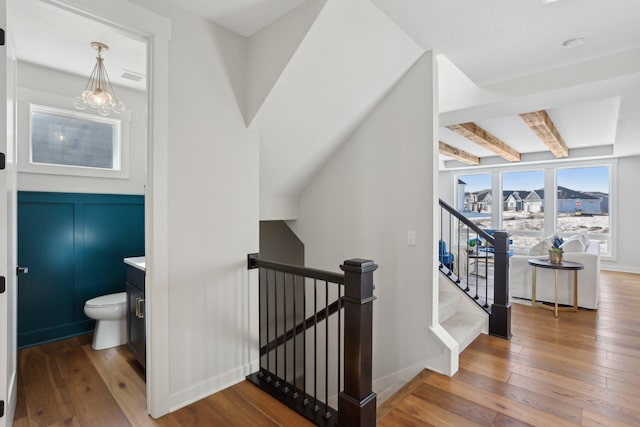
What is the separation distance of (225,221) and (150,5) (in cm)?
139

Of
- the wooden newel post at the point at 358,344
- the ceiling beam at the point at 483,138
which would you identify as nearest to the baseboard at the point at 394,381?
the wooden newel post at the point at 358,344

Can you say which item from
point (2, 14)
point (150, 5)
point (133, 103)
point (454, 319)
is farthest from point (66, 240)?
point (454, 319)

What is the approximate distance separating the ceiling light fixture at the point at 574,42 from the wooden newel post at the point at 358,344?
2344mm

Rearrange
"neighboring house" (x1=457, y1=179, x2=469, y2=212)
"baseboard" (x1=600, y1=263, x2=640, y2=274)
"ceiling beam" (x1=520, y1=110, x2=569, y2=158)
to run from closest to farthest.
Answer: "ceiling beam" (x1=520, y1=110, x2=569, y2=158)
"baseboard" (x1=600, y1=263, x2=640, y2=274)
"neighboring house" (x1=457, y1=179, x2=469, y2=212)

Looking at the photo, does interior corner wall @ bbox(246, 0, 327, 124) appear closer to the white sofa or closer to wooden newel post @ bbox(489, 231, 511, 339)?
wooden newel post @ bbox(489, 231, 511, 339)

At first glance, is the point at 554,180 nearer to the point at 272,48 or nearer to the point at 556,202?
the point at 556,202

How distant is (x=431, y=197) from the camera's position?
2.51 metres

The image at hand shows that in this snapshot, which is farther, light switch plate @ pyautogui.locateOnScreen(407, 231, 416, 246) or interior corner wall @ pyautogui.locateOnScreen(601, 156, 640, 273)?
interior corner wall @ pyautogui.locateOnScreen(601, 156, 640, 273)

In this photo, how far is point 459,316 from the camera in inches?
136

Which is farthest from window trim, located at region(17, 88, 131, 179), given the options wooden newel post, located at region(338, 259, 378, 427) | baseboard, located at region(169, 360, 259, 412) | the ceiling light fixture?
the ceiling light fixture

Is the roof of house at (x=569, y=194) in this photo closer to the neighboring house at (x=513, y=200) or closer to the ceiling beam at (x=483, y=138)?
the neighboring house at (x=513, y=200)

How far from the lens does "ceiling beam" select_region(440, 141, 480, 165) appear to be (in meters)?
6.45

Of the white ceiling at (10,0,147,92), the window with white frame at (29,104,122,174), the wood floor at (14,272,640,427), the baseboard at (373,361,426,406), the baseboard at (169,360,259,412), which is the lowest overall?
the baseboard at (373,361,426,406)

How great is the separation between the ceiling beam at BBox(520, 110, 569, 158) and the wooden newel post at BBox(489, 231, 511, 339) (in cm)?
188
